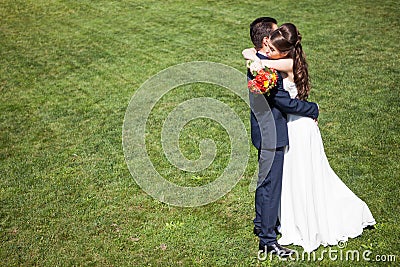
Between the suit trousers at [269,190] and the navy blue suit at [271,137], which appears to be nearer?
the navy blue suit at [271,137]

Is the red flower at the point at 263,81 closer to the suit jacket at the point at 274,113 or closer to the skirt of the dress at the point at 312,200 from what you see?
the suit jacket at the point at 274,113

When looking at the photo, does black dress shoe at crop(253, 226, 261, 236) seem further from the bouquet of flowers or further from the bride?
the bouquet of flowers

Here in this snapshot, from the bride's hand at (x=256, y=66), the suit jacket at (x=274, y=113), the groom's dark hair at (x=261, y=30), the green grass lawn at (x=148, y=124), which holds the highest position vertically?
the groom's dark hair at (x=261, y=30)

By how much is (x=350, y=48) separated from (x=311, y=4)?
4.24 m

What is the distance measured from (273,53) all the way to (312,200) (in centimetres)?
166

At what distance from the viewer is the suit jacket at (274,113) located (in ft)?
17.1

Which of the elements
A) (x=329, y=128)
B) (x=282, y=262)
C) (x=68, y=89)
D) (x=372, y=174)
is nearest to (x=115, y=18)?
(x=68, y=89)

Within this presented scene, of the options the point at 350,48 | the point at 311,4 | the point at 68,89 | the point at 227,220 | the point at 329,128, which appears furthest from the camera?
the point at 311,4

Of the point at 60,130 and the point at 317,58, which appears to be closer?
the point at 60,130

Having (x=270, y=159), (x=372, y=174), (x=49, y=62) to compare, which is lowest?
(x=49, y=62)

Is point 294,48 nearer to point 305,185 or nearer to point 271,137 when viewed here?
point 271,137

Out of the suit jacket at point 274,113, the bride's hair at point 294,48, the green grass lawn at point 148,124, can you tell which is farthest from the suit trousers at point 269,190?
the bride's hair at point 294,48

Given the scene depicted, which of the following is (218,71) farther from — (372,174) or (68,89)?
(372,174)

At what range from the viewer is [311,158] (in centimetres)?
551
